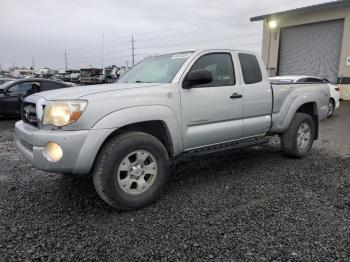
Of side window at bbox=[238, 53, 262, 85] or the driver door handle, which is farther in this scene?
side window at bbox=[238, 53, 262, 85]

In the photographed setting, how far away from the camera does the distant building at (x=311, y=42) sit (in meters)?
16.8

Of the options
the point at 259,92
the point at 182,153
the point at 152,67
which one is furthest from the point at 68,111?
the point at 259,92

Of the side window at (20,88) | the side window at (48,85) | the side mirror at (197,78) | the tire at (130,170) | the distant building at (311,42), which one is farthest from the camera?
the distant building at (311,42)

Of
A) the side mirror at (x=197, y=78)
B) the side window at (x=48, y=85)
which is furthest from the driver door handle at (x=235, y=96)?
the side window at (x=48, y=85)

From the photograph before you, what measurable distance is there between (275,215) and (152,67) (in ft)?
8.75

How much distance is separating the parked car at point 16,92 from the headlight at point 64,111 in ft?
26.0

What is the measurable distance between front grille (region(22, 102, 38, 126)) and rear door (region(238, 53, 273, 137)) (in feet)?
9.21

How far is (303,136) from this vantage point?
5.96 meters

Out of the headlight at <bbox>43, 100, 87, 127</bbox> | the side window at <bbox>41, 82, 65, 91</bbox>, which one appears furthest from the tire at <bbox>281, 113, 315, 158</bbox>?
the side window at <bbox>41, 82, 65, 91</bbox>

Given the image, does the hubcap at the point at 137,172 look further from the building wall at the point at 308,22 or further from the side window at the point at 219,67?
the building wall at the point at 308,22

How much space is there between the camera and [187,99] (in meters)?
3.99

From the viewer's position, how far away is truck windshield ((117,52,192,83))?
4245 millimetres

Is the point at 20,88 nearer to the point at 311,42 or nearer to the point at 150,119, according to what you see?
the point at 150,119

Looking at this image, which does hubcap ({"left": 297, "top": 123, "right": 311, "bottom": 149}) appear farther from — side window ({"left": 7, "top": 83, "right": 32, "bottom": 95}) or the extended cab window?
side window ({"left": 7, "top": 83, "right": 32, "bottom": 95})
